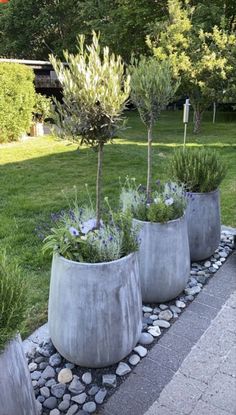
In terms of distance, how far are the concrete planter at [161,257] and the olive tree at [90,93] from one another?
2.83 feet

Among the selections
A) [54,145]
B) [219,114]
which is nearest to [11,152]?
[54,145]

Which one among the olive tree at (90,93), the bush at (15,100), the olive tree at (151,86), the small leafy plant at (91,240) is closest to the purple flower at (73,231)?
the small leafy plant at (91,240)

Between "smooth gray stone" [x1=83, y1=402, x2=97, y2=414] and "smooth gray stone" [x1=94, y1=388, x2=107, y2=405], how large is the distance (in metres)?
0.03

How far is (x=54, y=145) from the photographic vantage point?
8.72 m

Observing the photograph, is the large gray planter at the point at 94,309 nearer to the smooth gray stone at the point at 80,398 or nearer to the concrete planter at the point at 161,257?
the smooth gray stone at the point at 80,398

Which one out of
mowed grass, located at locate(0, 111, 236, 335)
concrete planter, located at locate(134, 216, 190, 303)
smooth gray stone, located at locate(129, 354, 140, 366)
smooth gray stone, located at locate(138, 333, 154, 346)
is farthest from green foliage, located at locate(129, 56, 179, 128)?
smooth gray stone, located at locate(129, 354, 140, 366)

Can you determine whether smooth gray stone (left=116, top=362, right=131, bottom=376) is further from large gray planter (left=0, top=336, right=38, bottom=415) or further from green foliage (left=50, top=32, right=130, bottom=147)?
green foliage (left=50, top=32, right=130, bottom=147)

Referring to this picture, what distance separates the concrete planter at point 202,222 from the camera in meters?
3.17

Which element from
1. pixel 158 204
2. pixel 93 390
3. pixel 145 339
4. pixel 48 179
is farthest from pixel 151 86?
pixel 48 179

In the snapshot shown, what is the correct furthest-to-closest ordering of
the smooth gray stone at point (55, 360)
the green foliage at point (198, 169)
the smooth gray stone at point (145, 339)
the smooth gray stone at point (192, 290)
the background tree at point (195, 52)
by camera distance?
1. the background tree at point (195, 52)
2. the green foliage at point (198, 169)
3. the smooth gray stone at point (192, 290)
4. the smooth gray stone at point (145, 339)
5. the smooth gray stone at point (55, 360)

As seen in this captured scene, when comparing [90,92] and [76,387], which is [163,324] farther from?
[90,92]

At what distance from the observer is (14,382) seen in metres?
1.46

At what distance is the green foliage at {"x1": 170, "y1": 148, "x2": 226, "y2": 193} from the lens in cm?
312

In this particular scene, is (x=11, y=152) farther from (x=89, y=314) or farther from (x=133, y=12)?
(x=133, y=12)
